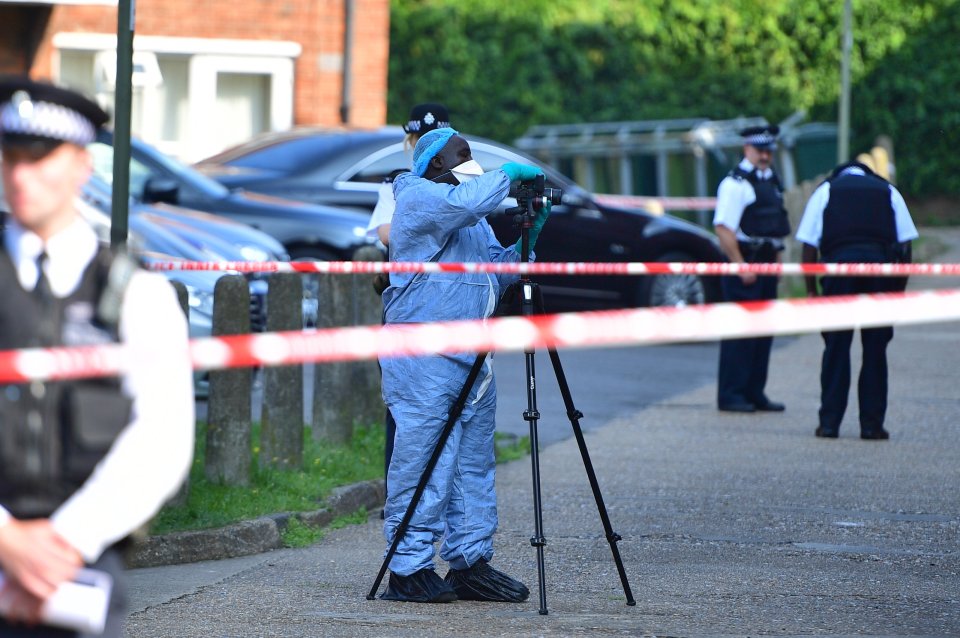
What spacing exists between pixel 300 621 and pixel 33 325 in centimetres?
312

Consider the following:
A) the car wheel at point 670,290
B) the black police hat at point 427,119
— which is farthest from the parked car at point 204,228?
the car wheel at point 670,290

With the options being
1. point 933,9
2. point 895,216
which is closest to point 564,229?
point 895,216

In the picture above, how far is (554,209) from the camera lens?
597 inches

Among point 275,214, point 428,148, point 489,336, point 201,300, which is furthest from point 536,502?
point 275,214

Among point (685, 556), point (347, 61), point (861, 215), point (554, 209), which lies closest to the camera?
point (685, 556)

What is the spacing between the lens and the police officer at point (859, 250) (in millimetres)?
10875

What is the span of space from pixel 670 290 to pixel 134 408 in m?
13.0

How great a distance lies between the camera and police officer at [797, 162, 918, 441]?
10.9 meters

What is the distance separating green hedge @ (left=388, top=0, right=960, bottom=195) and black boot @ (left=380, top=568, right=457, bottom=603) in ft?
77.8

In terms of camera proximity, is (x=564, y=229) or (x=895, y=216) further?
(x=564, y=229)

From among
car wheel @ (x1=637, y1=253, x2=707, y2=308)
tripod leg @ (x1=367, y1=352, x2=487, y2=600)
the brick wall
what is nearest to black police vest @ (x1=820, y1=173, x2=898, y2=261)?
car wheel @ (x1=637, y1=253, x2=707, y2=308)

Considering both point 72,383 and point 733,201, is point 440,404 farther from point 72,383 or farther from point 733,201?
point 733,201

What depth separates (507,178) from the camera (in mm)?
6215

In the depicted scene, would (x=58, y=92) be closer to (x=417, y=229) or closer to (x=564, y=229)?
(x=417, y=229)
